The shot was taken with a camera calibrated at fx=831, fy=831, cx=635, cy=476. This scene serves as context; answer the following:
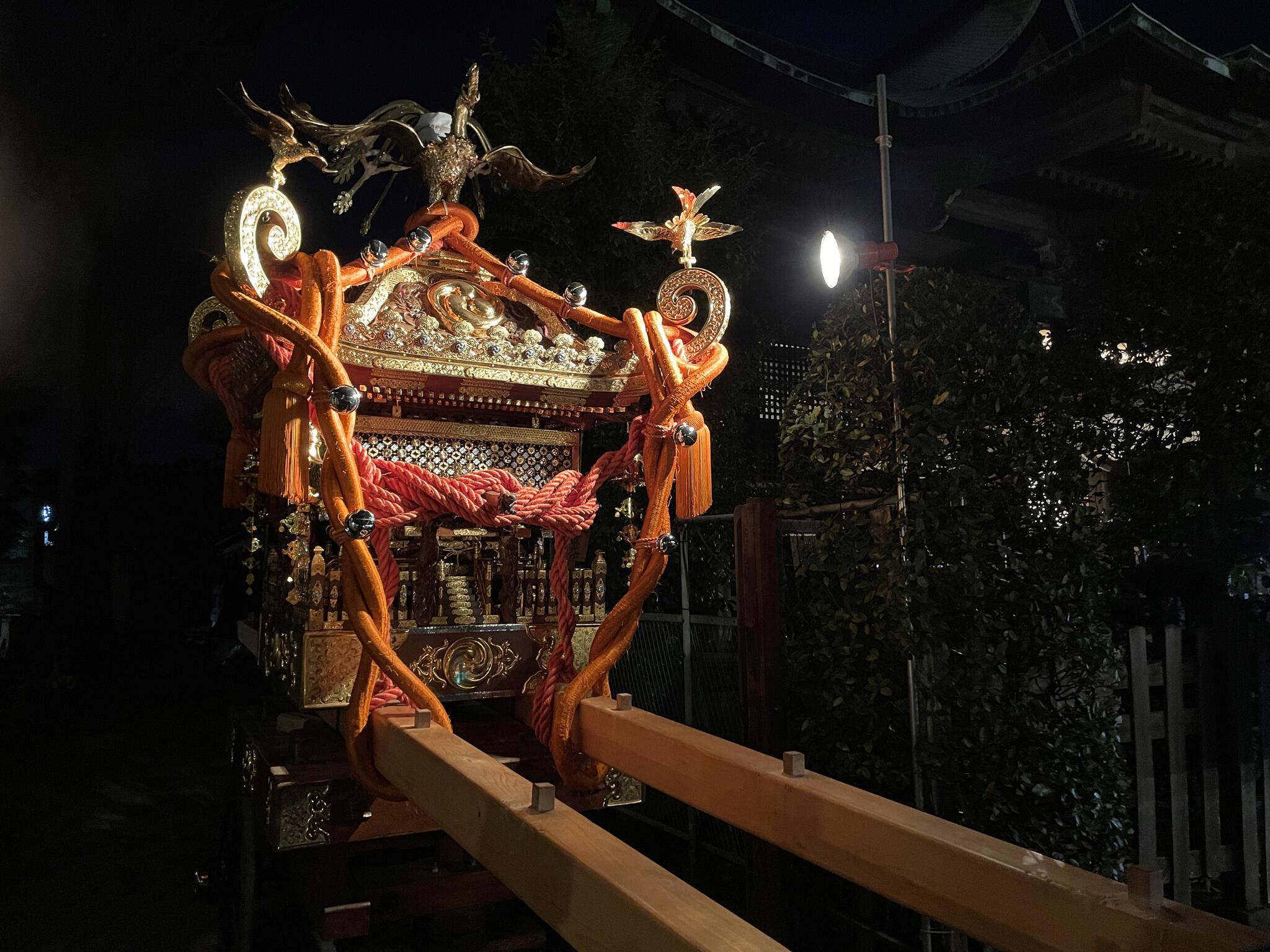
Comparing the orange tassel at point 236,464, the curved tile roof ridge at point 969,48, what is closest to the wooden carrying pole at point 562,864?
the orange tassel at point 236,464

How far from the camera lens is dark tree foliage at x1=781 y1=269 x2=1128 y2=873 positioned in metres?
2.60

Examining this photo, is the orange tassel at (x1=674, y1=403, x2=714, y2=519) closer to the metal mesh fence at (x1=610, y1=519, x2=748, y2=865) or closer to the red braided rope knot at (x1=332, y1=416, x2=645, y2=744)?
the red braided rope knot at (x1=332, y1=416, x2=645, y2=744)

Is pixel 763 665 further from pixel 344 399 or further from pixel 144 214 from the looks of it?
pixel 144 214

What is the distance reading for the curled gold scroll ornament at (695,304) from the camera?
2539mm

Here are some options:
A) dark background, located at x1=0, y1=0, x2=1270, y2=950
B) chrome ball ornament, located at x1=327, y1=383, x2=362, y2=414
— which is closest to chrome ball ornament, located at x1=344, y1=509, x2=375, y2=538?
chrome ball ornament, located at x1=327, y1=383, x2=362, y2=414

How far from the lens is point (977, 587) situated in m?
2.65

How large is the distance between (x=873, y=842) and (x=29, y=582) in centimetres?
429

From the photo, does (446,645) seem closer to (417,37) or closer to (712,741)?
(712,741)

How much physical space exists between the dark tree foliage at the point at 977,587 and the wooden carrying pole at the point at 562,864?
154 cm

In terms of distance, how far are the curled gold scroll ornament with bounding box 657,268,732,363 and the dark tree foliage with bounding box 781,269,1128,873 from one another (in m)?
0.65

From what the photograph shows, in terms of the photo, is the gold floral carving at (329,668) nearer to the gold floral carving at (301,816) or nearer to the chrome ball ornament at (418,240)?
the gold floral carving at (301,816)

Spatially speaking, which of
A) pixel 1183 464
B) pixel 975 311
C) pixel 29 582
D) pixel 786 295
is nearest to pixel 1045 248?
pixel 786 295

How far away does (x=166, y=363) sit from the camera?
4.63 m

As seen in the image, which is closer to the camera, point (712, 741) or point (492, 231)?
point (712, 741)
